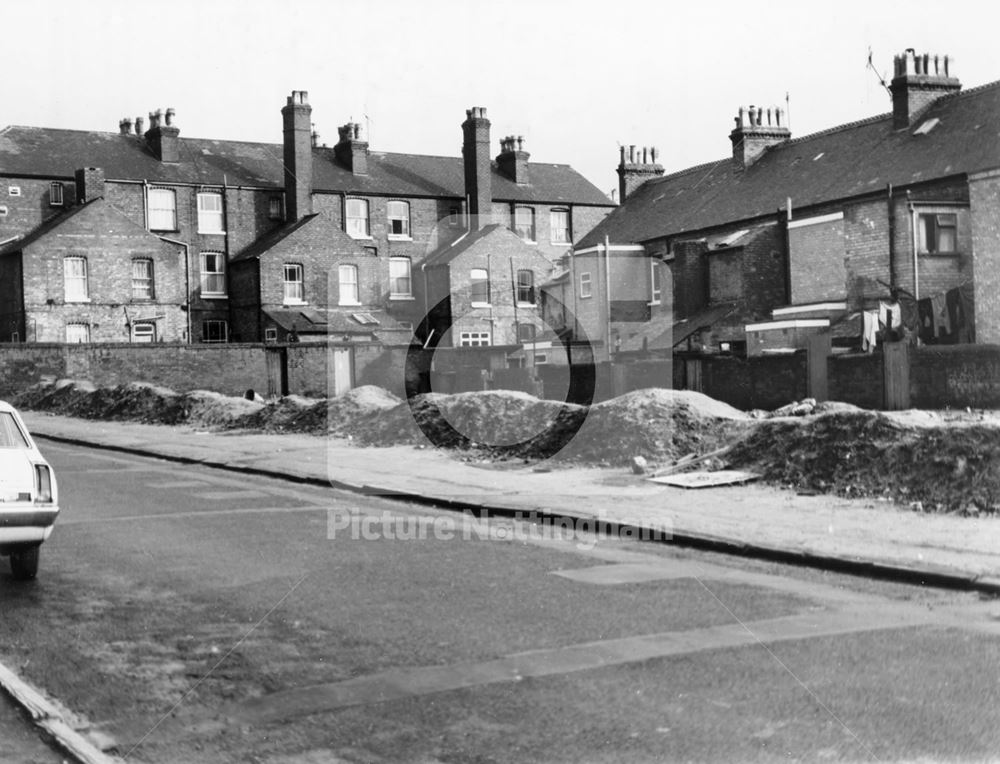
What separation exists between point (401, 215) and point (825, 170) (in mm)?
28866

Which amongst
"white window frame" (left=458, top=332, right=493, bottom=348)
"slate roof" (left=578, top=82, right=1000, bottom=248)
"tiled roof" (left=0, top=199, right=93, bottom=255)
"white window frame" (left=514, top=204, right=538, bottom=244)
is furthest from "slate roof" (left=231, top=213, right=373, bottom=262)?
"slate roof" (left=578, top=82, right=1000, bottom=248)

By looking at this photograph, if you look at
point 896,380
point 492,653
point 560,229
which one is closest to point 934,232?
point 896,380

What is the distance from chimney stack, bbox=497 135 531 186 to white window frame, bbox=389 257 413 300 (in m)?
9.24

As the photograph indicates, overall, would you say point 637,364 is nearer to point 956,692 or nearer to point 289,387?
point 289,387

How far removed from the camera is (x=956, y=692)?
5645 millimetres

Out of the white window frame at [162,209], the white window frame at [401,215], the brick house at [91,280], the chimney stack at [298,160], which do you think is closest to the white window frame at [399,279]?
the white window frame at [401,215]

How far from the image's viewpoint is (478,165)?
63.6 m

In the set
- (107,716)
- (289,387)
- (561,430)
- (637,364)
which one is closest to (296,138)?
(289,387)

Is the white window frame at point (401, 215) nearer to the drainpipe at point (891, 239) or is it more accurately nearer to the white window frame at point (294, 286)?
the white window frame at point (294, 286)

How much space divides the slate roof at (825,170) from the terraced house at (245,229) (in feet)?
30.9

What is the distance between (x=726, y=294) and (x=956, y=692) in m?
38.8

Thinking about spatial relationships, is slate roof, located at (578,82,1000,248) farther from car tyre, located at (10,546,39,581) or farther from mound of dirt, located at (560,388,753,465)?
car tyre, located at (10,546,39,581)

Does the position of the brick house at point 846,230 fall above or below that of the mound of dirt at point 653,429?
above

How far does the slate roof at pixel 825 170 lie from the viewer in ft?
119
